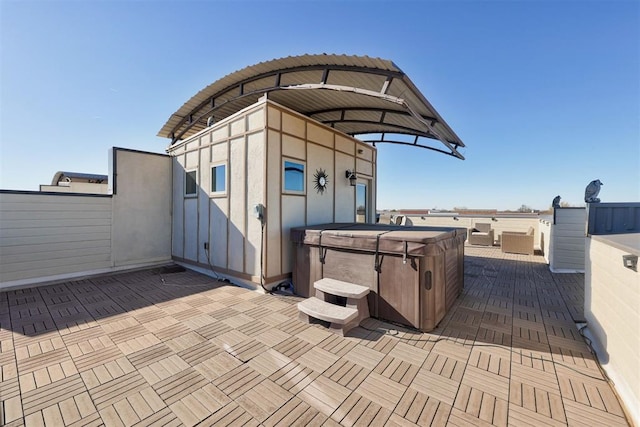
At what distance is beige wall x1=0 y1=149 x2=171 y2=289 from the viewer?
4.80m

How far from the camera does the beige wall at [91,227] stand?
4.80 m

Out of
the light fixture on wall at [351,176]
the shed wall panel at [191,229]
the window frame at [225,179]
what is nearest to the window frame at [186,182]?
the shed wall panel at [191,229]

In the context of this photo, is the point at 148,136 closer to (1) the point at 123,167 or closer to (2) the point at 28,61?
(1) the point at 123,167

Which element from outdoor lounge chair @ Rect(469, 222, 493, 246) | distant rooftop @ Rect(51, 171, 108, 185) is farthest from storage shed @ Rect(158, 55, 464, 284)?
outdoor lounge chair @ Rect(469, 222, 493, 246)

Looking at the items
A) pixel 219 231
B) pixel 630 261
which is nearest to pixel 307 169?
pixel 219 231

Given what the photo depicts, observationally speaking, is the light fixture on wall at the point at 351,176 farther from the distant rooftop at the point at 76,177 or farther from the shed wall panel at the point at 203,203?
the distant rooftop at the point at 76,177

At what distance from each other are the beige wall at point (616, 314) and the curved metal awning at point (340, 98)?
109 inches

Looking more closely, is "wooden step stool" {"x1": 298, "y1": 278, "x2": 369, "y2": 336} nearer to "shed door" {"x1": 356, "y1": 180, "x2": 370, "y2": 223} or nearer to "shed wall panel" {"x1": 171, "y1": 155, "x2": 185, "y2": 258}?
"shed door" {"x1": 356, "y1": 180, "x2": 370, "y2": 223}

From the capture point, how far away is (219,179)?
5441 millimetres

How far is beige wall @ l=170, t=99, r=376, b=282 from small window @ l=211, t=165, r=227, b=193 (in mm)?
135

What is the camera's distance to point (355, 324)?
10.5ft

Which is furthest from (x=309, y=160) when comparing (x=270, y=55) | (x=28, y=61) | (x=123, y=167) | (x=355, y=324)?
(x=28, y=61)

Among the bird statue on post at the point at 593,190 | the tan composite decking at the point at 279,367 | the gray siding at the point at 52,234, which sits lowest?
the tan composite decking at the point at 279,367

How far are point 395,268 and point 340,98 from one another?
12.7 feet
